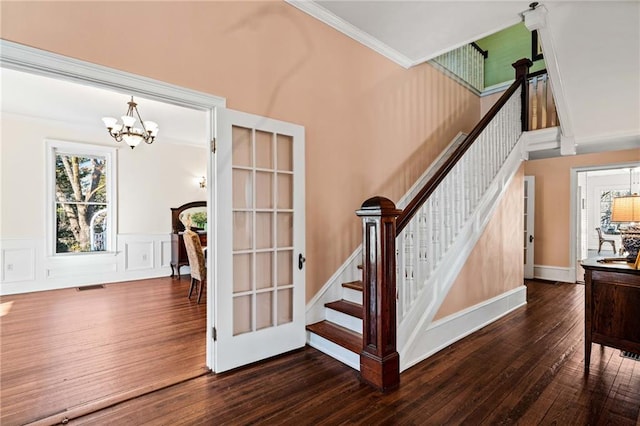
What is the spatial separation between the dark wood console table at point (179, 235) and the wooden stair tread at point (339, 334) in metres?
3.70

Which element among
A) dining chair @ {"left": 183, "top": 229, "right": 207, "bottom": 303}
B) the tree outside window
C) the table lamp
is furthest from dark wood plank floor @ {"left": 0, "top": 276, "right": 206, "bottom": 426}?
the table lamp

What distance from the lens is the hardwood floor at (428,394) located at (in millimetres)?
1874

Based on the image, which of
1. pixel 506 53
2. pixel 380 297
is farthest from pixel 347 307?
pixel 506 53

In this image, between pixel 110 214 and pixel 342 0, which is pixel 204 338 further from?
pixel 110 214

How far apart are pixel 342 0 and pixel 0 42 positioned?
2.54 meters

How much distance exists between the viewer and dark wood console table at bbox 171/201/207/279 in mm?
6191

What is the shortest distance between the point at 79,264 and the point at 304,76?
5.38 m

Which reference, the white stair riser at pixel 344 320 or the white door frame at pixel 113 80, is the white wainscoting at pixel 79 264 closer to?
the white door frame at pixel 113 80

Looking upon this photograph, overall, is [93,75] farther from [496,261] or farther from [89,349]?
[496,261]

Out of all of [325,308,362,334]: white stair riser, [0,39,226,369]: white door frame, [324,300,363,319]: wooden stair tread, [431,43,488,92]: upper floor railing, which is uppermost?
[431,43,488,92]: upper floor railing

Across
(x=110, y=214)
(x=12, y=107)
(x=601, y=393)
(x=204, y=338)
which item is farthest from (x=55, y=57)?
(x=110, y=214)

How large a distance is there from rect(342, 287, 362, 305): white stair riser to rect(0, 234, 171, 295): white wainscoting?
473 centimetres

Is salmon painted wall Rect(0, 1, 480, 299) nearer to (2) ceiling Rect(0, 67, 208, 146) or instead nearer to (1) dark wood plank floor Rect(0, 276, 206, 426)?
(2) ceiling Rect(0, 67, 208, 146)

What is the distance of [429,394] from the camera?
212 centimetres
